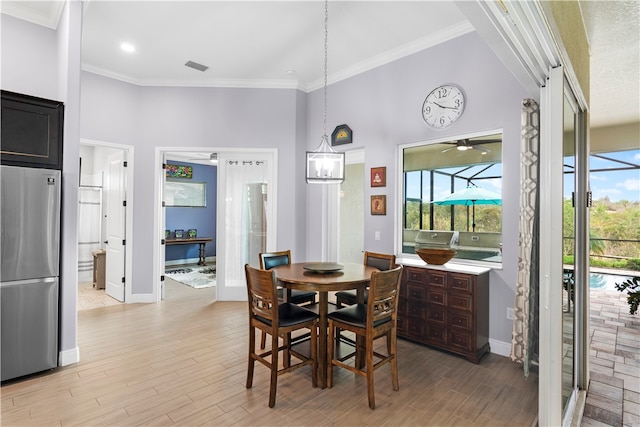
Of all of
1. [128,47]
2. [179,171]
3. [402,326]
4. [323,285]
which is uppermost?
[128,47]

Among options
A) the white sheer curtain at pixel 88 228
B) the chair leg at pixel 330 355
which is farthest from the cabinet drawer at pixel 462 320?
the white sheer curtain at pixel 88 228

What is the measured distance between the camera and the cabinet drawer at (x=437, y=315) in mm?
3234

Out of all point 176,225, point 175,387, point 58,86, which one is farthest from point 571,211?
point 176,225

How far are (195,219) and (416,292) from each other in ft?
21.9

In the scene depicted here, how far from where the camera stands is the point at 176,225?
8.30 m

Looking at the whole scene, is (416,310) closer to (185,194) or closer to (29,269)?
(29,269)

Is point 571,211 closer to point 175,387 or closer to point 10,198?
point 175,387

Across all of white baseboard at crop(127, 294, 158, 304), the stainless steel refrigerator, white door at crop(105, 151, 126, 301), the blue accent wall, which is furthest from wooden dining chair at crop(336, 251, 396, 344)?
the blue accent wall

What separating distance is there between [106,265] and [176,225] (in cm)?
284

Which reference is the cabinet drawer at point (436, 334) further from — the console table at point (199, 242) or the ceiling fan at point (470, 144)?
the console table at point (199, 242)

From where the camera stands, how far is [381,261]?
340cm

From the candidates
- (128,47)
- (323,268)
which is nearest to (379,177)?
(323,268)

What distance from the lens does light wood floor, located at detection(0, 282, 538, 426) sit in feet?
7.32

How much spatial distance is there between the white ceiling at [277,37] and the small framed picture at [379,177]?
52.5 inches
